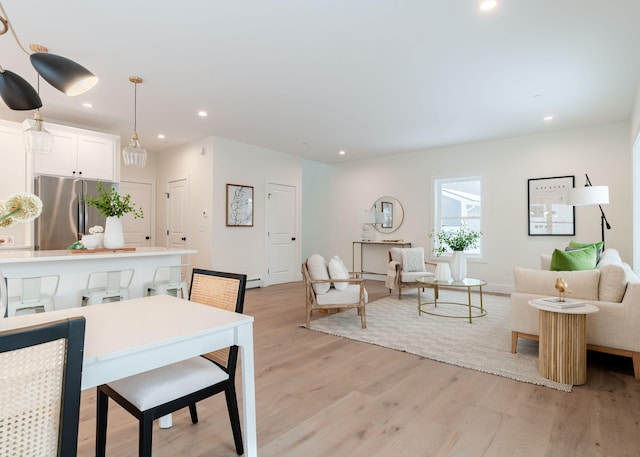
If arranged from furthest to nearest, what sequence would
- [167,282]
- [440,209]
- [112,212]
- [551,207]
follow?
[440,209] < [551,207] < [167,282] < [112,212]

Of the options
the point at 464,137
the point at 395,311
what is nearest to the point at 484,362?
the point at 395,311

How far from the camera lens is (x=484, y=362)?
116 inches

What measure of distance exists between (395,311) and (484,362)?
1.83m

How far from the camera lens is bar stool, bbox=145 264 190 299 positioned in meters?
3.55

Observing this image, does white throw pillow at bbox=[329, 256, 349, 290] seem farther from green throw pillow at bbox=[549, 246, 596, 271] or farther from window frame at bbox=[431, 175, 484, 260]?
window frame at bbox=[431, 175, 484, 260]

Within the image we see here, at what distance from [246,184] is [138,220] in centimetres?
239

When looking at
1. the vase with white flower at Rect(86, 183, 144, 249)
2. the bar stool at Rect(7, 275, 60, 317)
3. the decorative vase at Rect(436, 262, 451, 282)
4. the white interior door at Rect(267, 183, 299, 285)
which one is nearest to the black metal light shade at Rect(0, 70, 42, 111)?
the bar stool at Rect(7, 275, 60, 317)

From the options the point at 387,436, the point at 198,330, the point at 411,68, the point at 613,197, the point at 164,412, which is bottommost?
the point at 387,436

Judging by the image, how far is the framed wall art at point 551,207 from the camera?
18.0 ft

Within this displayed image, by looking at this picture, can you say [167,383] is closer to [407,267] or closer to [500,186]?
[407,267]

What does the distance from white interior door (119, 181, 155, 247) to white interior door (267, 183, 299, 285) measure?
2417 mm

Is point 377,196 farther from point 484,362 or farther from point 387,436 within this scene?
point 387,436

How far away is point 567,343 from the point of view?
2.54 meters

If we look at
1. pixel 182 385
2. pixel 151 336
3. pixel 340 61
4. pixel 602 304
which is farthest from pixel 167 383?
pixel 602 304
